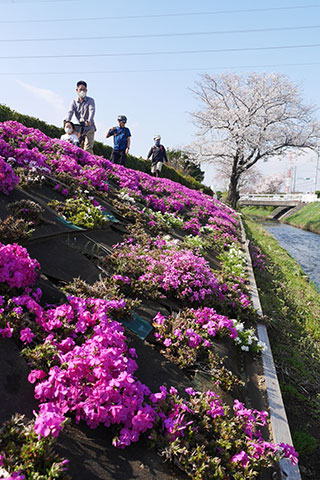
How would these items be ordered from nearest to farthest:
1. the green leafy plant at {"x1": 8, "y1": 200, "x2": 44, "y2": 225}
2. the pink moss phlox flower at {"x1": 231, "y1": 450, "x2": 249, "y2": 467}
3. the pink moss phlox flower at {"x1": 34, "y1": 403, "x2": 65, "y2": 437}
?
the pink moss phlox flower at {"x1": 34, "y1": 403, "x2": 65, "y2": 437}, the pink moss phlox flower at {"x1": 231, "y1": 450, "x2": 249, "y2": 467}, the green leafy plant at {"x1": 8, "y1": 200, "x2": 44, "y2": 225}

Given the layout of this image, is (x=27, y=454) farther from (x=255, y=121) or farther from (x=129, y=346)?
(x=255, y=121)

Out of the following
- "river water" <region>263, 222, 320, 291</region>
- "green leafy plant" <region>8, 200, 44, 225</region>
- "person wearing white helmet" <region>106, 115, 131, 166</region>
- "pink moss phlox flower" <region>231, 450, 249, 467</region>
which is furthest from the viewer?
"river water" <region>263, 222, 320, 291</region>

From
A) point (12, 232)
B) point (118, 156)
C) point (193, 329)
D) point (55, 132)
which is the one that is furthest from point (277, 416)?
point (55, 132)

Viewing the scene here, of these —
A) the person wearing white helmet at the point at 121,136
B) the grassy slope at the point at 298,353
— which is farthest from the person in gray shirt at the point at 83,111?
the grassy slope at the point at 298,353

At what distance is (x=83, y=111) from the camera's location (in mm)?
10875

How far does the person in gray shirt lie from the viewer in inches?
419

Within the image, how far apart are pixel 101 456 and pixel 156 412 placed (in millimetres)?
487

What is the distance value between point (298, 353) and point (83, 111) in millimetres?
9512

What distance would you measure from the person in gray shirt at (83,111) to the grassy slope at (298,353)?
732 centimetres

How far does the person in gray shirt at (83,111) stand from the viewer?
10.6 m

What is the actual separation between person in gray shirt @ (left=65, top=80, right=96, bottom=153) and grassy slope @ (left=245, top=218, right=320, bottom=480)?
7.32 metres

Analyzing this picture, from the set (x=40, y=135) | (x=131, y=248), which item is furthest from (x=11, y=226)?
(x=40, y=135)

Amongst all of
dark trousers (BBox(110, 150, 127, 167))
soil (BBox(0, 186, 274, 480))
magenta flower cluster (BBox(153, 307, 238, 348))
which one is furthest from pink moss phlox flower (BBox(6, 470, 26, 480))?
dark trousers (BBox(110, 150, 127, 167))

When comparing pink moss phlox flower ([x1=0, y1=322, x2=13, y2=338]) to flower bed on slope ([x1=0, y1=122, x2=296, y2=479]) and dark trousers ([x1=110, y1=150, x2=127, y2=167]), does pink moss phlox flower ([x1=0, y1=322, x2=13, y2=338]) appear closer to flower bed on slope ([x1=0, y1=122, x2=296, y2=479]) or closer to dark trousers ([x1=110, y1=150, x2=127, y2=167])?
flower bed on slope ([x1=0, y1=122, x2=296, y2=479])
